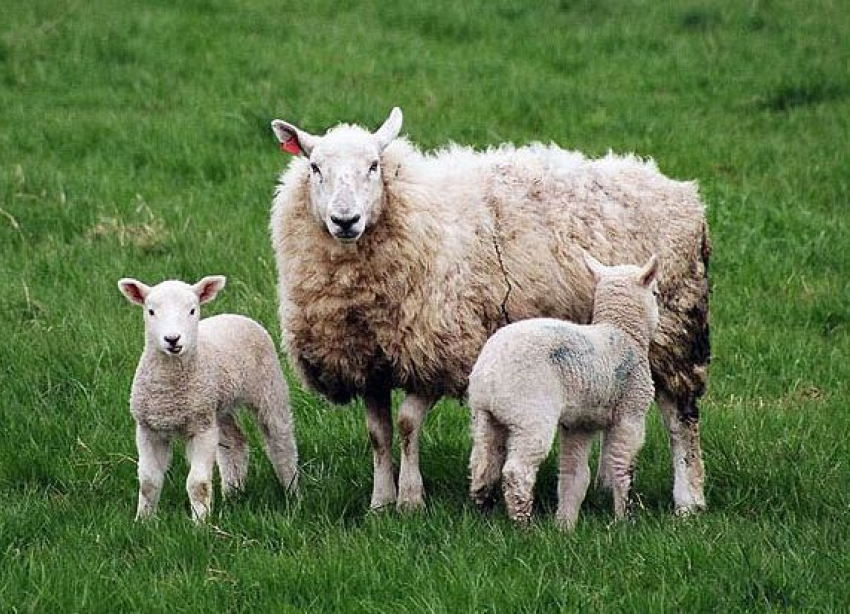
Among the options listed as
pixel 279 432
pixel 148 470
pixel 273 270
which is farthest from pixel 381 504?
pixel 273 270

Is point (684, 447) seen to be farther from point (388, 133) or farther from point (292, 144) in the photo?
point (292, 144)

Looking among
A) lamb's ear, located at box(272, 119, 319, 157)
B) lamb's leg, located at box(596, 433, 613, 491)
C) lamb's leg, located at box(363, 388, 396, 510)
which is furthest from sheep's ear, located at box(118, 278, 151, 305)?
lamb's leg, located at box(596, 433, 613, 491)

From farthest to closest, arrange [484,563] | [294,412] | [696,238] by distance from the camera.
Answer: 1. [294,412]
2. [696,238]
3. [484,563]

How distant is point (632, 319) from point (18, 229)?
203 inches

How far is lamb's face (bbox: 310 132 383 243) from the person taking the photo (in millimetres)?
5992

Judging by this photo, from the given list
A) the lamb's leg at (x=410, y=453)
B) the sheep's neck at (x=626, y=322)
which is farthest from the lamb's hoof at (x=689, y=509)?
the lamb's leg at (x=410, y=453)

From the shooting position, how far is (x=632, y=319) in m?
6.04

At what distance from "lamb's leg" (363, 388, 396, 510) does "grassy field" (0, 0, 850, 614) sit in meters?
0.13

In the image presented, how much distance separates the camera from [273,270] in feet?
30.4

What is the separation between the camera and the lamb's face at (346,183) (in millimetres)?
5992

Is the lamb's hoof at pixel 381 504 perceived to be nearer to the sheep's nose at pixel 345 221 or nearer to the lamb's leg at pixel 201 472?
the lamb's leg at pixel 201 472

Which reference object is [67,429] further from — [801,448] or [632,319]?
[801,448]

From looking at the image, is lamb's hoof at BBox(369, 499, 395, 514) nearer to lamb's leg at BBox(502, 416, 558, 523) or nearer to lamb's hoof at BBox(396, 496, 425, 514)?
lamb's hoof at BBox(396, 496, 425, 514)

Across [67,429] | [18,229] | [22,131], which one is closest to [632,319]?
[67,429]
